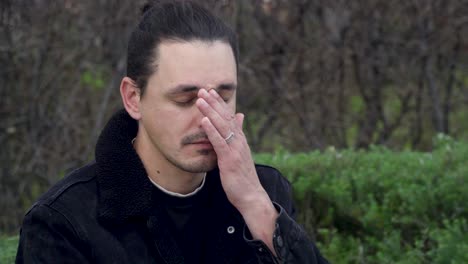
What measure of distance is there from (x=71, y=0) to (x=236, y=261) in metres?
4.71

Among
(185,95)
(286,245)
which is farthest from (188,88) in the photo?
(286,245)

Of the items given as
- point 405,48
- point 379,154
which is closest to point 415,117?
point 405,48

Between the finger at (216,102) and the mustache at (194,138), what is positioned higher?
the finger at (216,102)

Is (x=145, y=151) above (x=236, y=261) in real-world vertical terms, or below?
above

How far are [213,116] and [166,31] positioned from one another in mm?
419

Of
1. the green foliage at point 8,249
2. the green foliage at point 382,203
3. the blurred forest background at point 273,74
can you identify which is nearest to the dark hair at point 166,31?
the green foliage at point 8,249

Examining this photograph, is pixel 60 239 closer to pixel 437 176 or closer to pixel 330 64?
pixel 437 176

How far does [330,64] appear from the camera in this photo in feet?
26.0

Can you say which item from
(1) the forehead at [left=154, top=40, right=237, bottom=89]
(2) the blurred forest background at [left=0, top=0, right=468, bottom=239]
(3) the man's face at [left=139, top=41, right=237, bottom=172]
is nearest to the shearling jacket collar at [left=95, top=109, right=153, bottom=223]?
(3) the man's face at [left=139, top=41, right=237, bottom=172]

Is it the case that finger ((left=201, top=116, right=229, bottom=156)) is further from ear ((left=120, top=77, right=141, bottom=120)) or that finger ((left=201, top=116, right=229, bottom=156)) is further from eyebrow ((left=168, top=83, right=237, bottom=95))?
ear ((left=120, top=77, right=141, bottom=120))

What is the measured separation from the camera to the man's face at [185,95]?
10.3 feet

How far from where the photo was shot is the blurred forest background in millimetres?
7496

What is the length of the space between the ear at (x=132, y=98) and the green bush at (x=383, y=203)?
1644 mm

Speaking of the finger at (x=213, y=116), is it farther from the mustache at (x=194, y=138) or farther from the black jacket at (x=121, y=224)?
the black jacket at (x=121, y=224)
